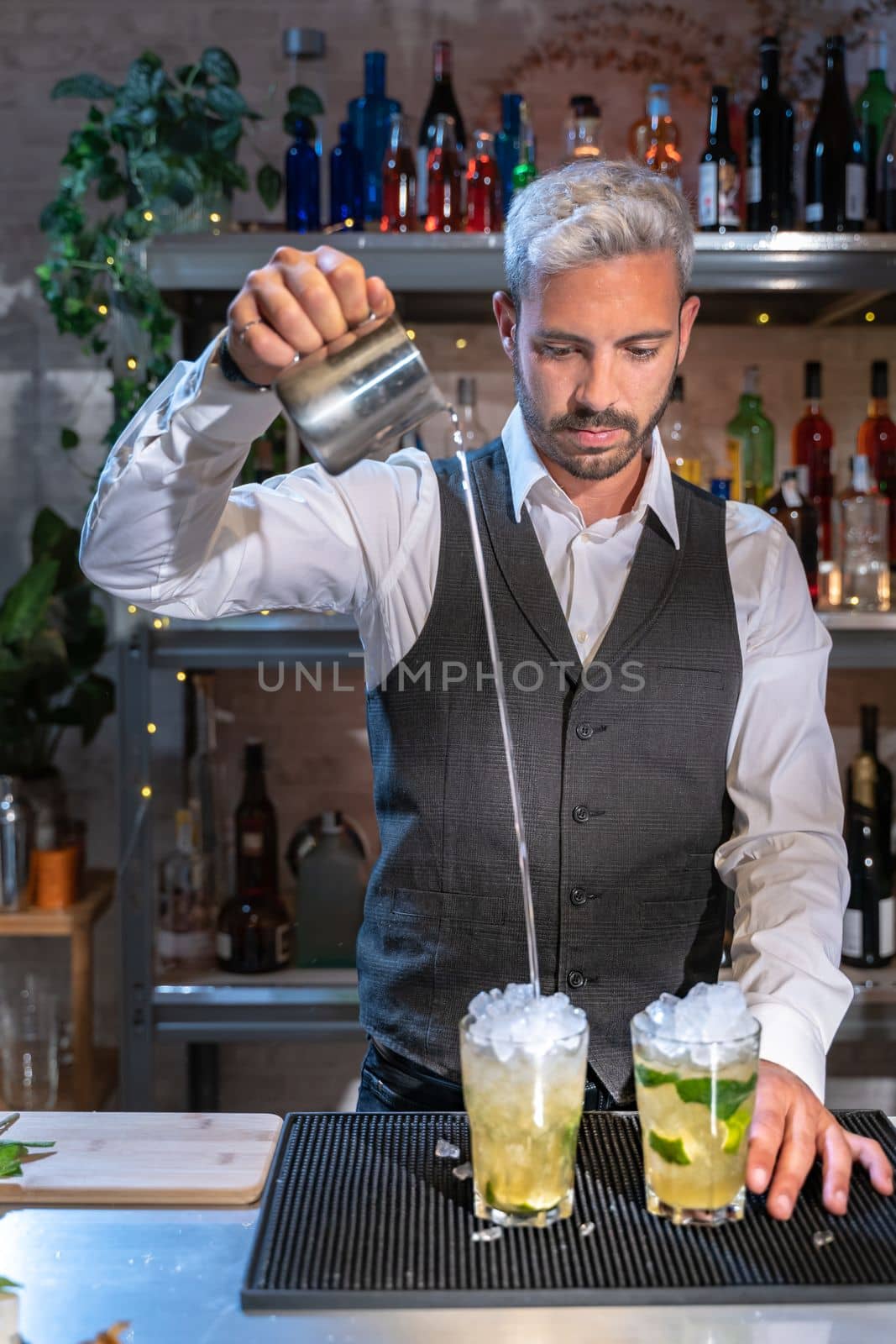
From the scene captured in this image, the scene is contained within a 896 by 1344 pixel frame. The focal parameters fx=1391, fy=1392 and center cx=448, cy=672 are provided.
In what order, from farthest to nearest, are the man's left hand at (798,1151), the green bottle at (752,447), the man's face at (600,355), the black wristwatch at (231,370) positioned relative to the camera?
the green bottle at (752,447), the man's face at (600,355), the black wristwatch at (231,370), the man's left hand at (798,1151)

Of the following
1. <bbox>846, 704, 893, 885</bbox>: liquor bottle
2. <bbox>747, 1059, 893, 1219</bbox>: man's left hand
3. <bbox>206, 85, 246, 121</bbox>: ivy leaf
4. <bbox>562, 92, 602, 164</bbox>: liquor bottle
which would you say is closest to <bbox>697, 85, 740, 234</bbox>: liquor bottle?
<bbox>562, 92, 602, 164</bbox>: liquor bottle

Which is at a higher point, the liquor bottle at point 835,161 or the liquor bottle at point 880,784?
the liquor bottle at point 835,161

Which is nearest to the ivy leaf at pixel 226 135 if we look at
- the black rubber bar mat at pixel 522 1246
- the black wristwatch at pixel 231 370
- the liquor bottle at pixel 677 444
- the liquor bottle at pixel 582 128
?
the liquor bottle at pixel 582 128

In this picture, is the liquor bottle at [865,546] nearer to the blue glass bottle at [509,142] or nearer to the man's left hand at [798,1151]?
the blue glass bottle at [509,142]

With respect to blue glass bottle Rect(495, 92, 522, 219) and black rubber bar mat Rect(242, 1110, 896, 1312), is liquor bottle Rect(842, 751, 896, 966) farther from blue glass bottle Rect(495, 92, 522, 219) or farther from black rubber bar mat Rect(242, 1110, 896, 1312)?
black rubber bar mat Rect(242, 1110, 896, 1312)

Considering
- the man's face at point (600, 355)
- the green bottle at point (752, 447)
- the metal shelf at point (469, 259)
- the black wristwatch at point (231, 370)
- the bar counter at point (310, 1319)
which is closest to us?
the bar counter at point (310, 1319)

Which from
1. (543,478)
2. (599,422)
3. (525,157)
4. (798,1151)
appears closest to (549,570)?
(543,478)

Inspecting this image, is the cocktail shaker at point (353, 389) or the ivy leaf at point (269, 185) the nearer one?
the cocktail shaker at point (353, 389)

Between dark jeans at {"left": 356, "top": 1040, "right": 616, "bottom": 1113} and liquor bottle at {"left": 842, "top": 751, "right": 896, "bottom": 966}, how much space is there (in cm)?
114

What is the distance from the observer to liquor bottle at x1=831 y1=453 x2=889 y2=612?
2254mm

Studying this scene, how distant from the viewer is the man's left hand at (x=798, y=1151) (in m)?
0.90

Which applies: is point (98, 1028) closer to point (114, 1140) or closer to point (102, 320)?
point (102, 320)

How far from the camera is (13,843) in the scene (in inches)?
91.5

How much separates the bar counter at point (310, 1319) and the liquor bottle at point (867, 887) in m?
1.54
